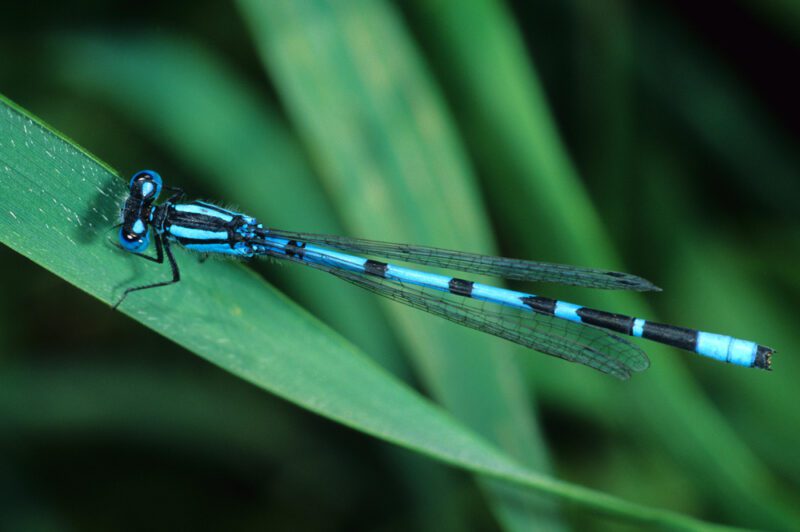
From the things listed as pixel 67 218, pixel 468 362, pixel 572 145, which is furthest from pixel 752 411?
pixel 67 218

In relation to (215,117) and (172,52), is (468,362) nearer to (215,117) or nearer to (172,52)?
(215,117)

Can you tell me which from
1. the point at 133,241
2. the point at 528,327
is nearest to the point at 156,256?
the point at 133,241

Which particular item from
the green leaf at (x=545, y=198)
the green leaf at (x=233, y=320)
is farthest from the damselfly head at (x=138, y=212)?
the green leaf at (x=545, y=198)

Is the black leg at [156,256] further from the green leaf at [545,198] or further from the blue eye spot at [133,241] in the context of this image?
the green leaf at [545,198]

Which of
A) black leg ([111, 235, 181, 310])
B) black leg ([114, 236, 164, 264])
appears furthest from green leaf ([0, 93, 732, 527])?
black leg ([114, 236, 164, 264])

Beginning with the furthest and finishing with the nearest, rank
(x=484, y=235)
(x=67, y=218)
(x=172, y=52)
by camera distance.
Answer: (x=172, y=52)
(x=484, y=235)
(x=67, y=218)
